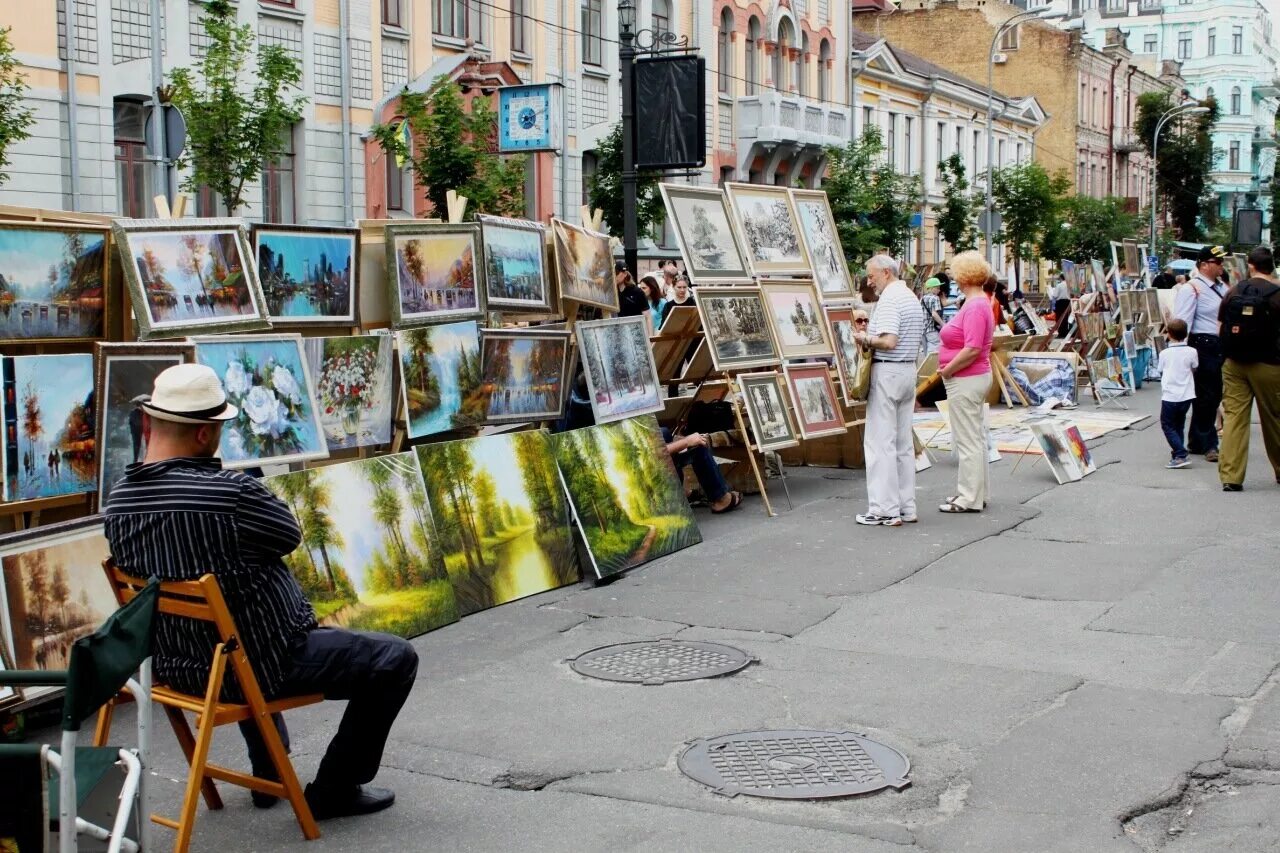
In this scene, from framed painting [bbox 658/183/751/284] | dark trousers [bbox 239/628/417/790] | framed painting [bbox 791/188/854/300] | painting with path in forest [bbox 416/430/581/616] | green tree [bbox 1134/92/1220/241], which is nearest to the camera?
dark trousers [bbox 239/628/417/790]

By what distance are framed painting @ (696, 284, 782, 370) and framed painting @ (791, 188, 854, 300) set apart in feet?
3.63

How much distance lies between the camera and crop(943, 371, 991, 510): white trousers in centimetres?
1099

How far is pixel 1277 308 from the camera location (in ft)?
39.2

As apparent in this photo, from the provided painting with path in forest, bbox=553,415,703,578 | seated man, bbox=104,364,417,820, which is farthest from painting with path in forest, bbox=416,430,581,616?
seated man, bbox=104,364,417,820

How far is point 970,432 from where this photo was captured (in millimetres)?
11055

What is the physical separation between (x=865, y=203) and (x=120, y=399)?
86.9ft

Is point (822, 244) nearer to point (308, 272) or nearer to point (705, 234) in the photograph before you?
point (705, 234)

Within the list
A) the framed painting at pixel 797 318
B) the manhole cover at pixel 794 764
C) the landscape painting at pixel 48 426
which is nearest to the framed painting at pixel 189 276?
the landscape painting at pixel 48 426

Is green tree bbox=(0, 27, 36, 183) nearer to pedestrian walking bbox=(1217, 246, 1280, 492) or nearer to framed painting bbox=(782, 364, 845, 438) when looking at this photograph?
framed painting bbox=(782, 364, 845, 438)

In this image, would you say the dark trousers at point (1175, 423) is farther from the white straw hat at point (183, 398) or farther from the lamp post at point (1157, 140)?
the lamp post at point (1157, 140)

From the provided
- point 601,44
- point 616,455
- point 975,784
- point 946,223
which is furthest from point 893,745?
point 946,223

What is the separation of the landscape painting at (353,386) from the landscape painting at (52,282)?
1133 millimetres

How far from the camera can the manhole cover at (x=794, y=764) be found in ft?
17.5

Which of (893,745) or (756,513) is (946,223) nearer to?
(756,513)
